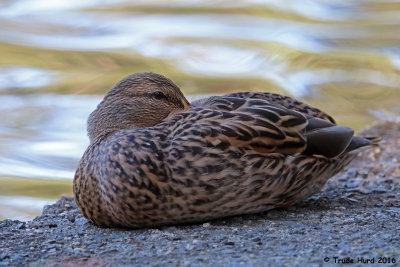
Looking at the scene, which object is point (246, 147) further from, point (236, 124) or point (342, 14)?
point (342, 14)

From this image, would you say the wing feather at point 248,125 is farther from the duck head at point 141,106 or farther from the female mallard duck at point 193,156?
the duck head at point 141,106

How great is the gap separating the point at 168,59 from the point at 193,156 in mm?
6310

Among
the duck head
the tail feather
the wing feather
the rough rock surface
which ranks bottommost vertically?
the rough rock surface

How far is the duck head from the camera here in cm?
566

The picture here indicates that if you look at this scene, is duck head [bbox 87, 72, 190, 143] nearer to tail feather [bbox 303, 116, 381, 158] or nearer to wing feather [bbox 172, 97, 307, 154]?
wing feather [bbox 172, 97, 307, 154]

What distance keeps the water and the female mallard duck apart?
1962mm

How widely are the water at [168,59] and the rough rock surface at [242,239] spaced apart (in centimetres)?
230

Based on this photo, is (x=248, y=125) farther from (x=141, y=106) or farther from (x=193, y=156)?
(x=141, y=106)

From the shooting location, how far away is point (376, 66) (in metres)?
11.2

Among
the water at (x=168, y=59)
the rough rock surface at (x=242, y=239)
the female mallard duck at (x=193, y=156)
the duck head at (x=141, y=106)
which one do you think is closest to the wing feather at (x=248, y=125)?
the female mallard duck at (x=193, y=156)

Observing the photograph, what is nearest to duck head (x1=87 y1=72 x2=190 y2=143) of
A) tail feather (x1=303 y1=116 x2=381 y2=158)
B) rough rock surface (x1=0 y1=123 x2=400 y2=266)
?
rough rock surface (x1=0 y1=123 x2=400 y2=266)

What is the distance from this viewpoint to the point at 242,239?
4668 millimetres

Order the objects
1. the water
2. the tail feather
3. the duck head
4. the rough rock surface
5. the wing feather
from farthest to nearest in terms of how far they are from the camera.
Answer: the water → the duck head → the tail feather → the wing feather → the rough rock surface

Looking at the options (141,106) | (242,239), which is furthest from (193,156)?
(141,106)
